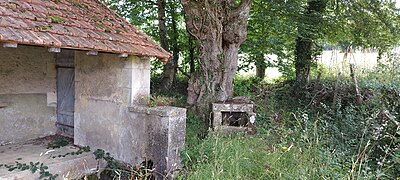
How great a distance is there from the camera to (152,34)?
29.9 feet

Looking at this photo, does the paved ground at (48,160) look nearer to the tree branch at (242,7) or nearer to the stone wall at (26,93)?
the stone wall at (26,93)

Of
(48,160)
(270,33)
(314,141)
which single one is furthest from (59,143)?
(270,33)

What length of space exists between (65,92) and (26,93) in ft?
2.42

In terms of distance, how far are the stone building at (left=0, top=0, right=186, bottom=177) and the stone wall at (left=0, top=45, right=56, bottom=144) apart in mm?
17

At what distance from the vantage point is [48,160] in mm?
4707

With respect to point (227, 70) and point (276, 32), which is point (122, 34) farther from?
point (276, 32)

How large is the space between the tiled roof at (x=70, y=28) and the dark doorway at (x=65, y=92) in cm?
140

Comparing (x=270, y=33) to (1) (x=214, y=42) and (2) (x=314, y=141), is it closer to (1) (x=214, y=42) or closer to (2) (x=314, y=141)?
(1) (x=214, y=42)

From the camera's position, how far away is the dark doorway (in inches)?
232

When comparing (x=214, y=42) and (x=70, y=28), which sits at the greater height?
(x=214, y=42)

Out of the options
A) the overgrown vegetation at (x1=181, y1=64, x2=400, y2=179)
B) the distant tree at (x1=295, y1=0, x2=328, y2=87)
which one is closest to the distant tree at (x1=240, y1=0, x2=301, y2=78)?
the distant tree at (x1=295, y1=0, x2=328, y2=87)

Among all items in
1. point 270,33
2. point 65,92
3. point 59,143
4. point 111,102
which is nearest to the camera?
point 111,102

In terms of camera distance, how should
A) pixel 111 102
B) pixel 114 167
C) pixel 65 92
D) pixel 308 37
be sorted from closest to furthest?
pixel 114 167 → pixel 111 102 → pixel 65 92 → pixel 308 37

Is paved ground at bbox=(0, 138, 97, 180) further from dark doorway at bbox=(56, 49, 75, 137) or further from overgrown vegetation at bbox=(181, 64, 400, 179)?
overgrown vegetation at bbox=(181, 64, 400, 179)
